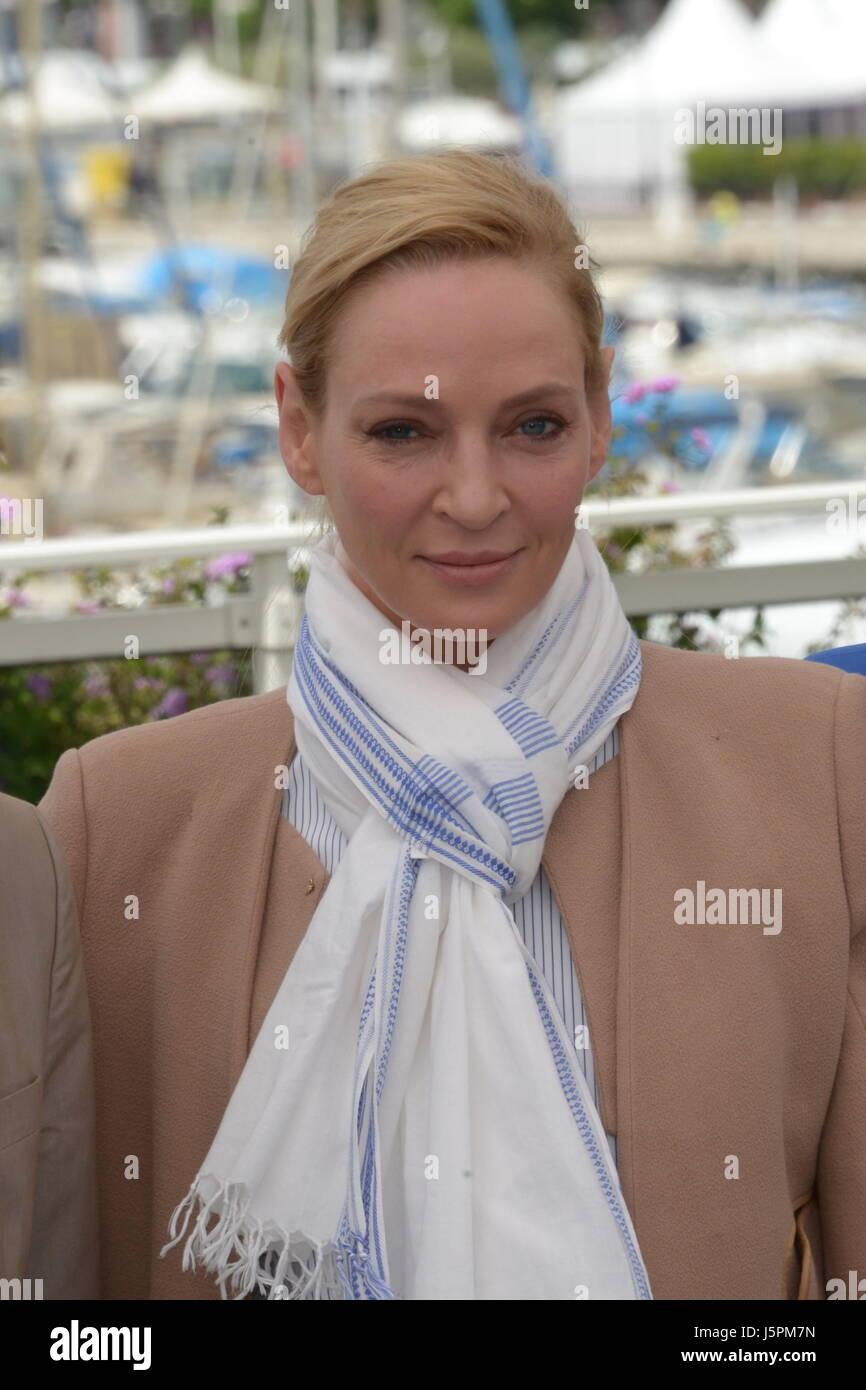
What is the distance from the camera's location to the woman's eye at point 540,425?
5.99 feet

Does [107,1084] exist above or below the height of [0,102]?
below

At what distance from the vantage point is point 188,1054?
1952 millimetres

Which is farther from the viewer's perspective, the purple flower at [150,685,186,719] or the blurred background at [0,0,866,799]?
the purple flower at [150,685,186,719]

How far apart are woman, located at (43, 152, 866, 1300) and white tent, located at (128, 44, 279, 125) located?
1007 inches

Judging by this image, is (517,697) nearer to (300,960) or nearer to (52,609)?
(300,960)

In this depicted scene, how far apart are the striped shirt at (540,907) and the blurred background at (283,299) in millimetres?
467

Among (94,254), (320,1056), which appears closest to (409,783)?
(320,1056)

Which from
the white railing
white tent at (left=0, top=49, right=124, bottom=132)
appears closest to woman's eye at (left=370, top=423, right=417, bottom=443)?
the white railing

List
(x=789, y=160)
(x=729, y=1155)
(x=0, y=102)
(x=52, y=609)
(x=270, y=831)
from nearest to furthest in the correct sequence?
(x=729, y=1155) → (x=270, y=831) → (x=52, y=609) → (x=0, y=102) → (x=789, y=160)

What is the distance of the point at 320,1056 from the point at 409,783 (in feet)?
0.98

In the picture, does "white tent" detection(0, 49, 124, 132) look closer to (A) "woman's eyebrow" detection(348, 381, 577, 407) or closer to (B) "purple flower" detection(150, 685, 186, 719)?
(B) "purple flower" detection(150, 685, 186, 719)

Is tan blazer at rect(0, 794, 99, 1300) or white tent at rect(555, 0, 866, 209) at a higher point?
white tent at rect(555, 0, 866, 209)

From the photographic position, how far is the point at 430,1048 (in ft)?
6.15

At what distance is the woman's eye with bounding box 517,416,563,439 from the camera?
1.83 metres
